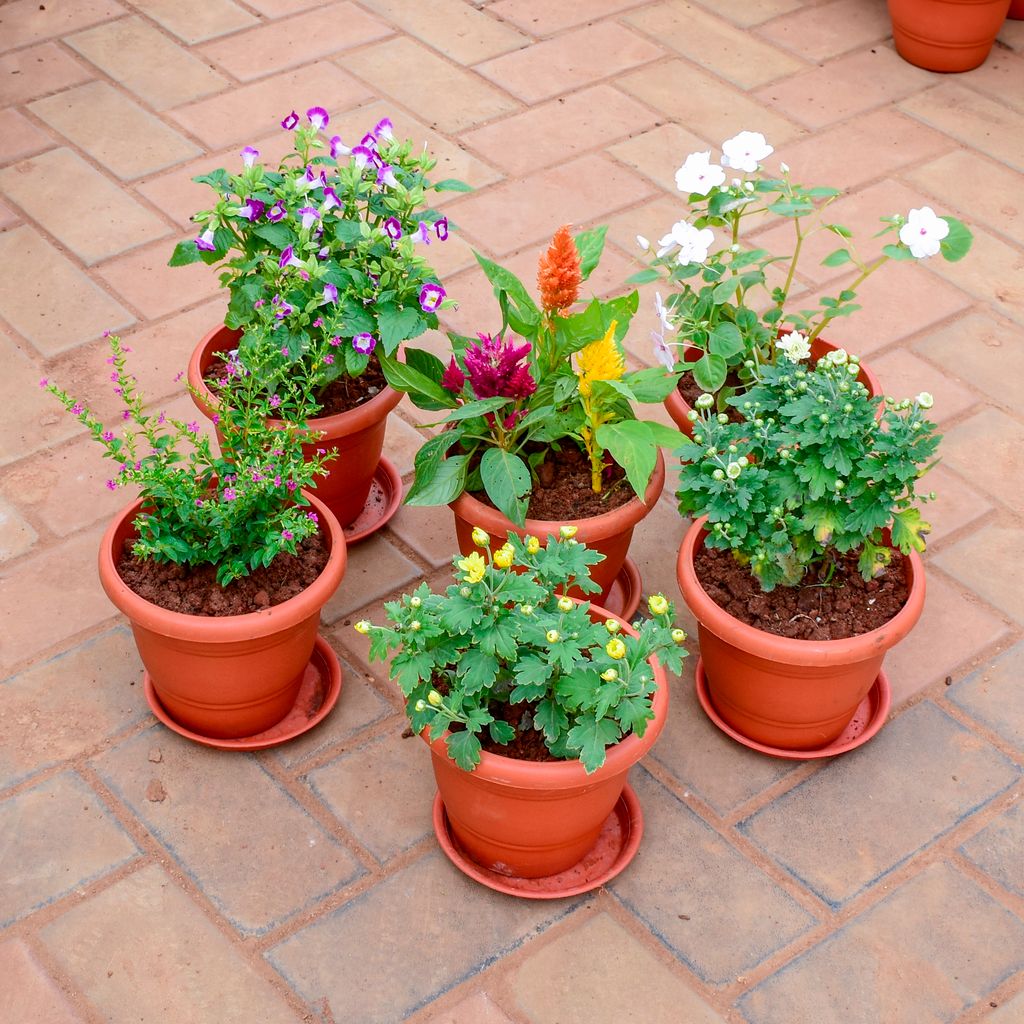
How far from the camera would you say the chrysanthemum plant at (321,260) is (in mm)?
2682

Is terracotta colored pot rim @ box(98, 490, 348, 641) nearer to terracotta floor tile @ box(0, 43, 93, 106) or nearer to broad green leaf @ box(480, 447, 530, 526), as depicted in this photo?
broad green leaf @ box(480, 447, 530, 526)

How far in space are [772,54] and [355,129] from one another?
1.52 m

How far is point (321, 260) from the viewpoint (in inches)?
109

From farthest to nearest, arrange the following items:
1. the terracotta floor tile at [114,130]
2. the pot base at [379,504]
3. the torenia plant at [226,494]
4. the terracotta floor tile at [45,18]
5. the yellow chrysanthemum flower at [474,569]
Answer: the terracotta floor tile at [45,18]
the terracotta floor tile at [114,130]
the pot base at [379,504]
the torenia plant at [226,494]
the yellow chrysanthemum flower at [474,569]

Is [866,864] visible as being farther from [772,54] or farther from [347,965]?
[772,54]

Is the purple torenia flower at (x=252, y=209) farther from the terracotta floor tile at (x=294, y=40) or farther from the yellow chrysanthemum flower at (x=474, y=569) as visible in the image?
the terracotta floor tile at (x=294, y=40)

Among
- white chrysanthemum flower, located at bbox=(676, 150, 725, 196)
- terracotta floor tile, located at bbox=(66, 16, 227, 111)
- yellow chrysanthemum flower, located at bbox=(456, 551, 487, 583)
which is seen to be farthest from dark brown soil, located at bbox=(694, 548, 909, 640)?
terracotta floor tile, located at bbox=(66, 16, 227, 111)

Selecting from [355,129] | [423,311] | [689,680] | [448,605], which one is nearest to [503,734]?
[448,605]

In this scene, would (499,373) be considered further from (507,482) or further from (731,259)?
(731,259)

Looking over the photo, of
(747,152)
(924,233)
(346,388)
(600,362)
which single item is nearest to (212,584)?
(346,388)

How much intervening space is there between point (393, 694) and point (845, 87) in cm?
290

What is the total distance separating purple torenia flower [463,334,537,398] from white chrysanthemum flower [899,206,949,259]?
783 millimetres

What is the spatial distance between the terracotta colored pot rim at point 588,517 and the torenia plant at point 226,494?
0.30m

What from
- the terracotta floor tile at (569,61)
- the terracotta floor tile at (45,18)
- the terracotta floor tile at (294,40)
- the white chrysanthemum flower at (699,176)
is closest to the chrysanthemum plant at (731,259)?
the white chrysanthemum flower at (699,176)
